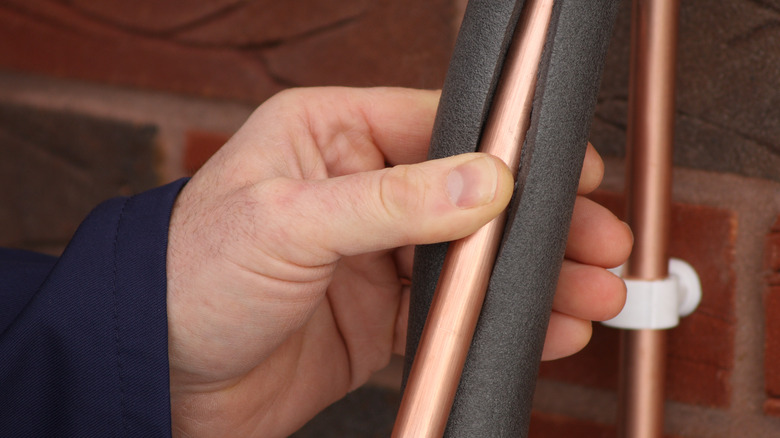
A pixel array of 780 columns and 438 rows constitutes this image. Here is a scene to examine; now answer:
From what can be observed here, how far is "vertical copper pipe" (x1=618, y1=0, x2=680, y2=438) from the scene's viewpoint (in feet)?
0.74

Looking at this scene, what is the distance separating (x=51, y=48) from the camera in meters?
0.43

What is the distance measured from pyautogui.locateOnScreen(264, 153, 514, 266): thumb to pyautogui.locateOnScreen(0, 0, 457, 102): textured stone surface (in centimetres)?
14

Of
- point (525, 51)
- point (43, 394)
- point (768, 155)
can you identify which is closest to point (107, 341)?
point (43, 394)

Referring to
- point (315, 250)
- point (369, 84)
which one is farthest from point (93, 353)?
point (369, 84)

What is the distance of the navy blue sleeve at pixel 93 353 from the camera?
249mm

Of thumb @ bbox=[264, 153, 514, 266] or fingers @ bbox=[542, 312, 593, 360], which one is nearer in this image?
thumb @ bbox=[264, 153, 514, 266]

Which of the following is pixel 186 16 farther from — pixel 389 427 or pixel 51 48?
pixel 389 427

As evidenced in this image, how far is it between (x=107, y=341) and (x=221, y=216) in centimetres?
6

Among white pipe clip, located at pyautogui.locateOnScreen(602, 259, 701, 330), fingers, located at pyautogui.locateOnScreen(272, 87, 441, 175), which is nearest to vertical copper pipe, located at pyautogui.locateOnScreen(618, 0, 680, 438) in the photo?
white pipe clip, located at pyautogui.locateOnScreen(602, 259, 701, 330)

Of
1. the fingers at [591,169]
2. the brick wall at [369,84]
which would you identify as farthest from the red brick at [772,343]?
the fingers at [591,169]

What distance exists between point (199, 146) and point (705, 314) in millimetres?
303

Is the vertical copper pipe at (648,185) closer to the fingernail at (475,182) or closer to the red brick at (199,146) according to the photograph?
the fingernail at (475,182)

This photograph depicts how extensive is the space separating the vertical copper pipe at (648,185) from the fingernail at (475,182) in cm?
8

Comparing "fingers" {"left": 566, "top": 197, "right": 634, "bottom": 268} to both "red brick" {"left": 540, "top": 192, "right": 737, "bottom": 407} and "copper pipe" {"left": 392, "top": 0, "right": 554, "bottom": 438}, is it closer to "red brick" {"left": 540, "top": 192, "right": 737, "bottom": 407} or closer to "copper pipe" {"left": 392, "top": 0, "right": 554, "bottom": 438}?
"red brick" {"left": 540, "top": 192, "right": 737, "bottom": 407}
